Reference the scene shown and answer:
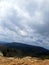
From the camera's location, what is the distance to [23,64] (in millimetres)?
26016

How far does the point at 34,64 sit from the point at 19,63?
202cm

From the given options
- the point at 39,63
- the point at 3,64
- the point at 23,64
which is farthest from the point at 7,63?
the point at 39,63

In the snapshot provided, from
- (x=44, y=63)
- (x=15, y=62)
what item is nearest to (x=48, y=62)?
(x=44, y=63)

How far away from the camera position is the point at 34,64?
85.0ft

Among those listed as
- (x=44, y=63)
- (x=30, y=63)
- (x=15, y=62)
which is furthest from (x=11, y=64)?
(x=44, y=63)

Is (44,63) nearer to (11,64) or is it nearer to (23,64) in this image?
(23,64)

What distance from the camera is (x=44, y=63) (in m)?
25.9

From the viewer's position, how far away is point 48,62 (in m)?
26.1

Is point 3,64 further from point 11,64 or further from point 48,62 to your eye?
point 48,62

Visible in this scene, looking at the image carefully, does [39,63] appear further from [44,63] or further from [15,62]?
[15,62]

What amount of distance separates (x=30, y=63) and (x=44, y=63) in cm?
188

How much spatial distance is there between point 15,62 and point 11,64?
0.89m

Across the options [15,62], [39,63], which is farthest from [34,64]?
[15,62]

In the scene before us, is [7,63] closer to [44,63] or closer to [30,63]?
[30,63]
